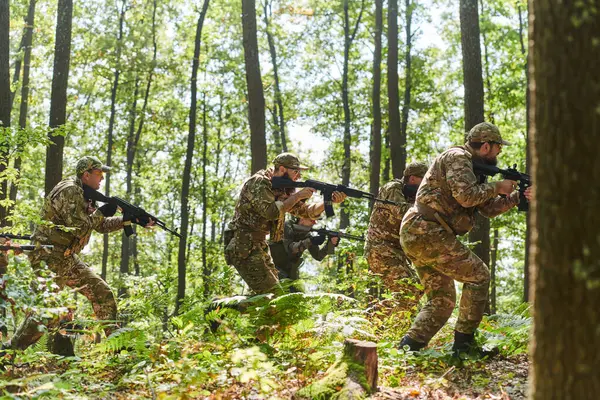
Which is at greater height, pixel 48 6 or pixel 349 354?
pixel 48 6

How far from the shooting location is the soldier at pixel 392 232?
8.86m

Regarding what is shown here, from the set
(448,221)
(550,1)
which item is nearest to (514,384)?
(448,221)

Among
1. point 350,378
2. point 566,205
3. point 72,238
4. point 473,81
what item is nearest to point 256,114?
point 473,81

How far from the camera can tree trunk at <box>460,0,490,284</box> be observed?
9688 millimetres

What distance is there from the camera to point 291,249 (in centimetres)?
1067

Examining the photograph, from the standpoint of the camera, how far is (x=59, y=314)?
13.5 feet

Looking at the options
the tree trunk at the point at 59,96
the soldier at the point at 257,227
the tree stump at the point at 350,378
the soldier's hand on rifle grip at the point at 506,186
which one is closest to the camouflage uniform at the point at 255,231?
the soldier at the point at 257,227

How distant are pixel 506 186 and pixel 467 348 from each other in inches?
67.2

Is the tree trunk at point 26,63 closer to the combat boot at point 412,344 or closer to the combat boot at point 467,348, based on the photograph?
the combat boot at point 412,344

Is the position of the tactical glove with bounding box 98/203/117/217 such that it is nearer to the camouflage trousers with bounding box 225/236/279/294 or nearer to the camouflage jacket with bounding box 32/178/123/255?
the camouflage jacket with bounding box 32/178/123/255

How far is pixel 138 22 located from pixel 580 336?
77.5 feet

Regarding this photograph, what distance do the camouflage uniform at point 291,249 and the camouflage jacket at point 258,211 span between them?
9.48 feet

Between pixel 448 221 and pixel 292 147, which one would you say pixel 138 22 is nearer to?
pixel 292 147

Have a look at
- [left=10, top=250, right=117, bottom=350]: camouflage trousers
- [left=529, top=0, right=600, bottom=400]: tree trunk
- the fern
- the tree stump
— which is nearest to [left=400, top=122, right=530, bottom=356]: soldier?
the tree stump
